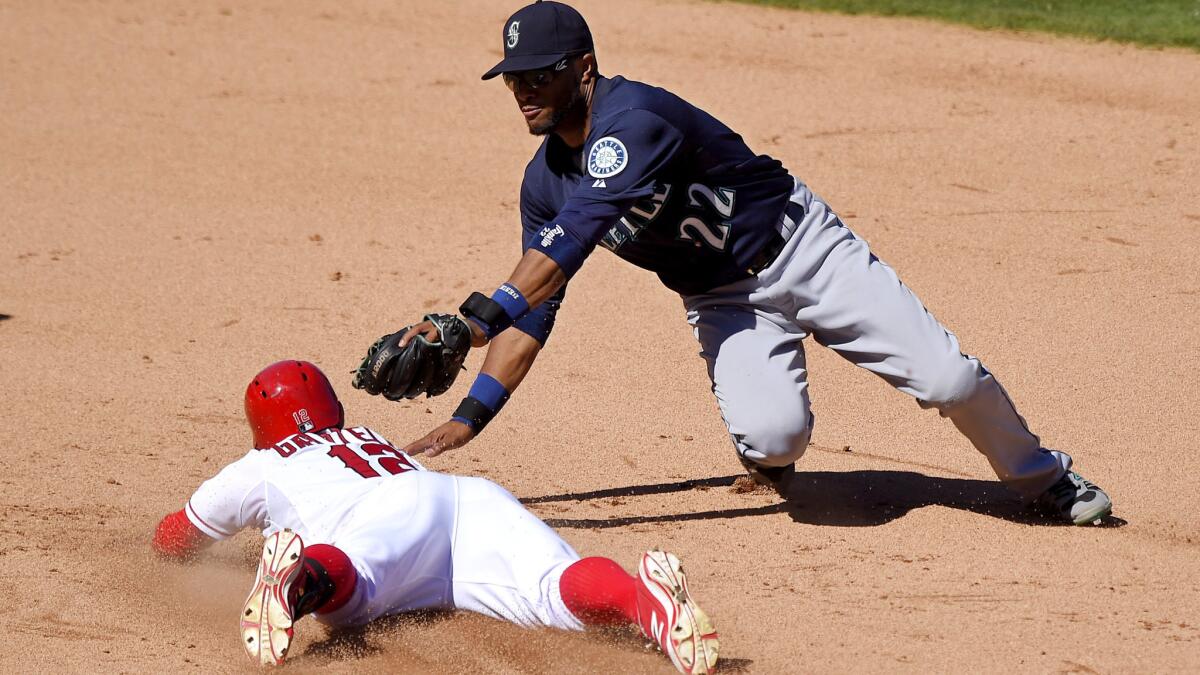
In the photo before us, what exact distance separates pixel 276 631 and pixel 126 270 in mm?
5068

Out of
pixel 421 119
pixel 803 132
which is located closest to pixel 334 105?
pixel 421 119

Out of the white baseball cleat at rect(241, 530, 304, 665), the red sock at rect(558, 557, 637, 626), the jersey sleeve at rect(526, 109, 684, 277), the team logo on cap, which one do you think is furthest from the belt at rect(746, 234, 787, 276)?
the white baseball cleat at rect(241, 530, 304, 665)

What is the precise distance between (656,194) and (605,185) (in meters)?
0.31

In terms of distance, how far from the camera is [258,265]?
A: 8.29 m

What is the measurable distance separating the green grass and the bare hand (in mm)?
7933

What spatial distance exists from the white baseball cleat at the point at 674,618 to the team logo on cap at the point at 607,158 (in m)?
1.37

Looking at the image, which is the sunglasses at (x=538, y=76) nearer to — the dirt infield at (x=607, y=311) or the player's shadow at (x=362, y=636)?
the dirt infield at (x=607, y=311)

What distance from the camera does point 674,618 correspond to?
11.8 feet

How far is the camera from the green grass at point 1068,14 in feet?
36.8

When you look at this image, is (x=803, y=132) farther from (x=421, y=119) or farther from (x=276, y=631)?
(x=276, y=631)

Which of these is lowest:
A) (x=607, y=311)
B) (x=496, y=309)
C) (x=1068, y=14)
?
(x=607, y=311)

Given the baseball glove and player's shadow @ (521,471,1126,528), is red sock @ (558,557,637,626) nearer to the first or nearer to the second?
the baseball glove

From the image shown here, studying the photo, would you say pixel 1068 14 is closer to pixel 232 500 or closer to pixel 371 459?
pixel 371 459

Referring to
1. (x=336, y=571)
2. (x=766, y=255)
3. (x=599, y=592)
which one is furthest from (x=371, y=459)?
(x=766, y=255)
